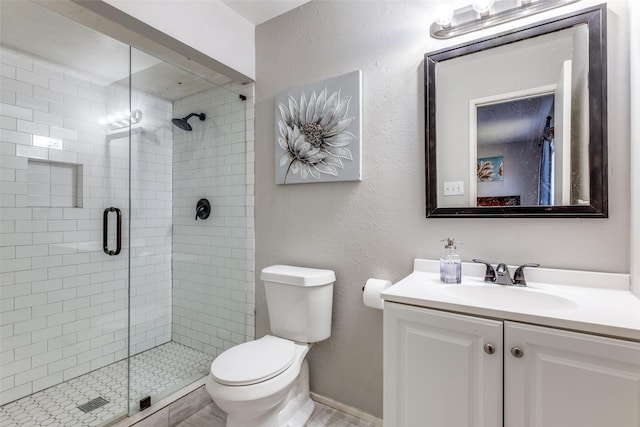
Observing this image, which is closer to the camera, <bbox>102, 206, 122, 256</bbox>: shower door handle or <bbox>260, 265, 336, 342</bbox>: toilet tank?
<bbox>260, 265, 336, 342</bbox>: toilet tank

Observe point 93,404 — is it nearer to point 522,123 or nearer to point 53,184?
point 53,184

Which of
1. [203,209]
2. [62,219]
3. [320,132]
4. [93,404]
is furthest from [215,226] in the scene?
[93,404]

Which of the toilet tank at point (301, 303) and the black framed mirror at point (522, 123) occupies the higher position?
the black framed mirror at point (522, 123)

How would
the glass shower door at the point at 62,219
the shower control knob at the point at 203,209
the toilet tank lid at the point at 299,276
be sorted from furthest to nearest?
the shower control knob at the point at 203,209 → the glass shower door at the point at 62,219 → the toilet tank lid at the point at 299,276

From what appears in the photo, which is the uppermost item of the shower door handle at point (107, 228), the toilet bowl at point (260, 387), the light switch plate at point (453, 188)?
the light switch plate at point (453, 188)

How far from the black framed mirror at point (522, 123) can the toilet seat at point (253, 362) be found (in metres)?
1.01

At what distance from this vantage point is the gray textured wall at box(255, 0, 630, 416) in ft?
3.73

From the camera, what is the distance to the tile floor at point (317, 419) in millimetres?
1596

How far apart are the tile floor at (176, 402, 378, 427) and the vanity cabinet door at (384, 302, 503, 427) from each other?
Result: 0.64 meters

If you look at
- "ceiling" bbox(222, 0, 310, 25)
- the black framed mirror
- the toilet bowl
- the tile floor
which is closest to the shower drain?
the tile floor

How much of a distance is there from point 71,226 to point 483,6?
2.72 meters

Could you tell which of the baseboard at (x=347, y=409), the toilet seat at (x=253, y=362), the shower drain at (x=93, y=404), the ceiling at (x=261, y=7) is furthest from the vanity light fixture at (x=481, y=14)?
the shower drain at (x=93, y=404)

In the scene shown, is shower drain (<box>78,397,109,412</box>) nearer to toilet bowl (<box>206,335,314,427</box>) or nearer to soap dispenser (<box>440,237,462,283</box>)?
toilet bowl (<box>206,335,314,427</box>)

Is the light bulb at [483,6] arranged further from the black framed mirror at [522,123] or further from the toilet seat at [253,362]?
the toilet seat at [253,362]
